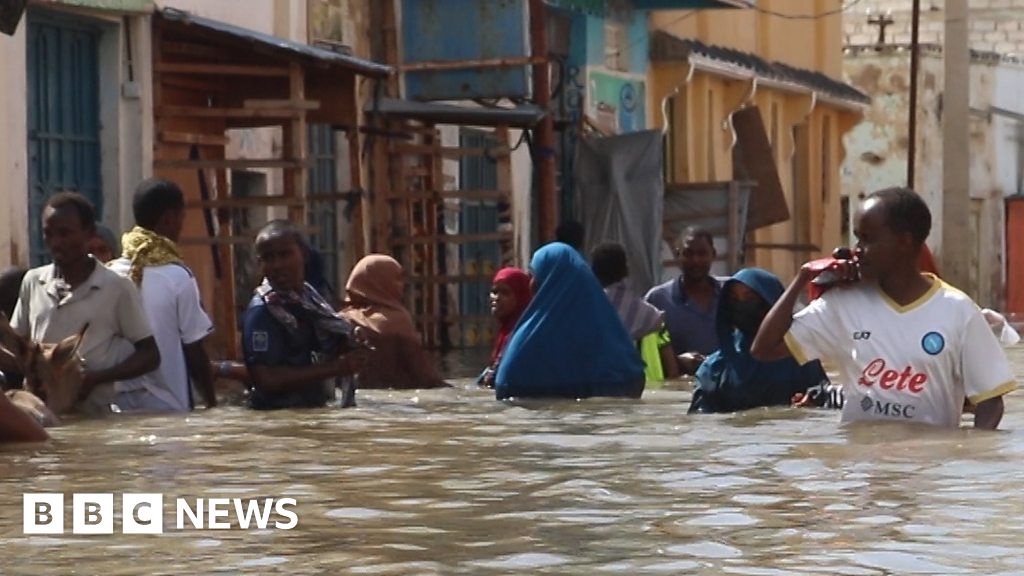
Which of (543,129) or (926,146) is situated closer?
(543,129)

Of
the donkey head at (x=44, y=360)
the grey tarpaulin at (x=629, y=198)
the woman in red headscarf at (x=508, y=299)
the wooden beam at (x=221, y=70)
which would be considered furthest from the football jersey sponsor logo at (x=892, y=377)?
the grey tarpaulin at (x=629, y=198)

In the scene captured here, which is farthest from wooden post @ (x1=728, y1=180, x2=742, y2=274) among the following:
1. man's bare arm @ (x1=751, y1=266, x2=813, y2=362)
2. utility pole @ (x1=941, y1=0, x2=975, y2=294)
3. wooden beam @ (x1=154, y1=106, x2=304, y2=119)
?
man's bare arm @ (x1=751, y1=266, x2=813, y2=362)

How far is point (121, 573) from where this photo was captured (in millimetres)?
6000

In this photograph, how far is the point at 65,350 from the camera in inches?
406

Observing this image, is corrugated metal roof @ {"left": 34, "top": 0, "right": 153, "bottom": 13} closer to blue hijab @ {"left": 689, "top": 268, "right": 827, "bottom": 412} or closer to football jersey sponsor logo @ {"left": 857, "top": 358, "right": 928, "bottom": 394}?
blue hijab @ {"left": 689, "top": 268, "right": 827, "bottom": 412}

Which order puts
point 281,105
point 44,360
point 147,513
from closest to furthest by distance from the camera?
point 147,513 < point 44,360 < point 281,105

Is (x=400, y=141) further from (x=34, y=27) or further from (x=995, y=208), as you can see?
(x=995, y=208)

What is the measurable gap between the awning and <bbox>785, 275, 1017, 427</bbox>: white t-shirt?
35.1ft

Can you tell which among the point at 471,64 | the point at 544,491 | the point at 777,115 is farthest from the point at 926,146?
the point at 544,491

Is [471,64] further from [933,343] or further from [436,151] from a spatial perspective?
[933,343]

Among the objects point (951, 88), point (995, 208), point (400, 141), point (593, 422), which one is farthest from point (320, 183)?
point (995, 208)

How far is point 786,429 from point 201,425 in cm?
232

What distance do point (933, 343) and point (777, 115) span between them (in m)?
25.2

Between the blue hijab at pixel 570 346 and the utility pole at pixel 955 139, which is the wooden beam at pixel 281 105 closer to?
the blue hijab at pixel 570 346
